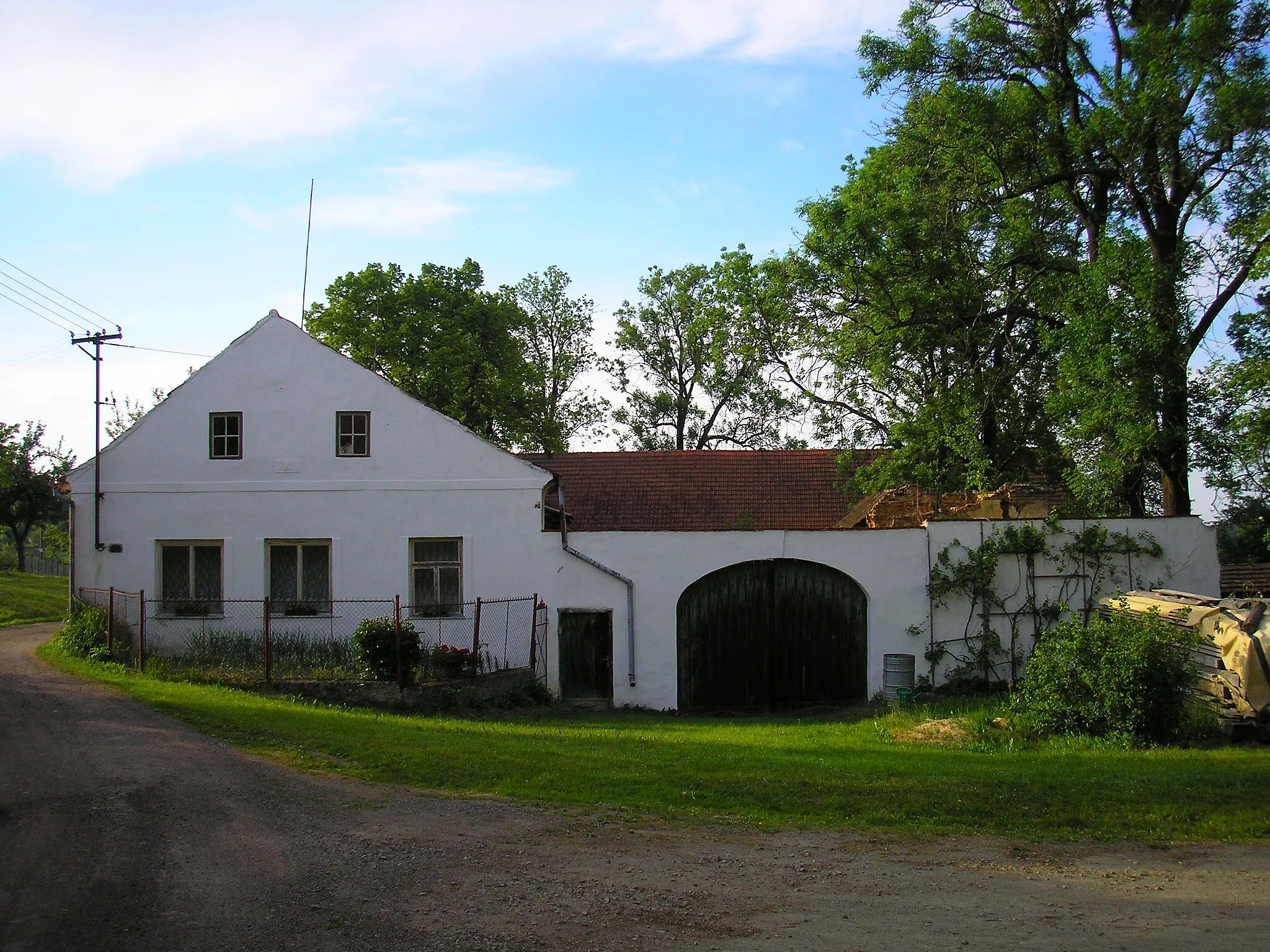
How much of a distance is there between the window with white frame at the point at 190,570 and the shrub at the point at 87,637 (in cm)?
136

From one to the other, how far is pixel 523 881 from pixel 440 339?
28.3m

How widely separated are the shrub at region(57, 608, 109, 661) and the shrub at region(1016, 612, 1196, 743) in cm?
1527

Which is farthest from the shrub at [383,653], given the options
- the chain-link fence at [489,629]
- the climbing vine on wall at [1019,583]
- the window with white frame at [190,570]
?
the climbing vine on wall at [1019,583]

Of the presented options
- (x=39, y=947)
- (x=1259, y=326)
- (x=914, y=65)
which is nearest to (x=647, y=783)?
(x=39, y=947)

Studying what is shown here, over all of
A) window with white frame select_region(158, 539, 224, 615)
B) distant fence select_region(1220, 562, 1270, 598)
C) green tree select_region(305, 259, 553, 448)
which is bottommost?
distant fence select_region(1220, 562, 1270, 598)

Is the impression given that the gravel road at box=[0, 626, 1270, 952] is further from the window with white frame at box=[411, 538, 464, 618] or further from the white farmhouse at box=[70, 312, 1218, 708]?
the window with white frame at box=[411, 538, 464, 618]

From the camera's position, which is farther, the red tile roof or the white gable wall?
the red tile roof

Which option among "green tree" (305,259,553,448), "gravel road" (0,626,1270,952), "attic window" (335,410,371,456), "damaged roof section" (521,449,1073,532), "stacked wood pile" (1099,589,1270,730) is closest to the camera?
"gravel road" (0,626,1270,952)

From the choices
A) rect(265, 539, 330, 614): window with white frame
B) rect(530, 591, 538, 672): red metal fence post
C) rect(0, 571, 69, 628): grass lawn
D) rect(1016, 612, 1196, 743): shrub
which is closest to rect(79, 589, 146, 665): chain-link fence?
rect(265, 539, 330, 614): window with white frame

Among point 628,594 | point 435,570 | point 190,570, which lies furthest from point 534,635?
point 190,570

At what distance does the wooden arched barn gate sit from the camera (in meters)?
18.8

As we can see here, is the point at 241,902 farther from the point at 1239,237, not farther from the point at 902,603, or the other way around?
the point at 1239,237

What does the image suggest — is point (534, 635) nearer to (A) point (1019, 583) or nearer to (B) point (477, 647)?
(B) point (477, 647)

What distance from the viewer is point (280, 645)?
60.3 ft
